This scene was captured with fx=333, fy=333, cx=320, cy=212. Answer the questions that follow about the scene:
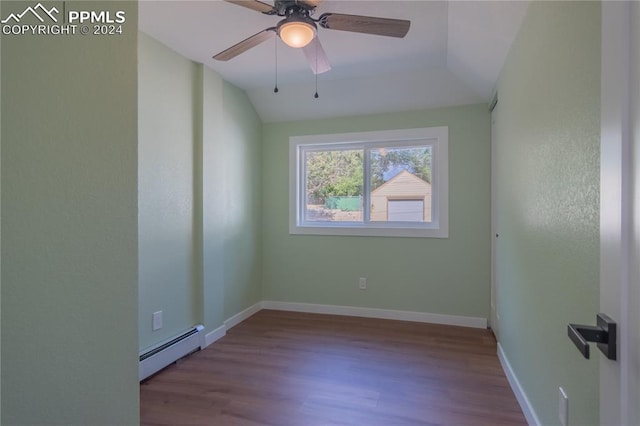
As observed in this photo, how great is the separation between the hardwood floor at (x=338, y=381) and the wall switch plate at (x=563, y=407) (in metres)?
0.57

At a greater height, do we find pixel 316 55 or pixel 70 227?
pixel 316 55

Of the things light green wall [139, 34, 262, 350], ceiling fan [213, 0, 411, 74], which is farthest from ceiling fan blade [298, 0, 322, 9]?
light green wall [139, 34, 262, 350]

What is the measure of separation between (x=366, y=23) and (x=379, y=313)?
111 inches

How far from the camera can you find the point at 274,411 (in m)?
1.96

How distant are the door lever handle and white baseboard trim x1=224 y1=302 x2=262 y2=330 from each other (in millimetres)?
3040

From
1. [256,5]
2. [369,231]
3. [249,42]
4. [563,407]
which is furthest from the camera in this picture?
[369,231]

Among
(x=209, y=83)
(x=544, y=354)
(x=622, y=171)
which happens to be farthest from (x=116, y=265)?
(x=209, y=83)

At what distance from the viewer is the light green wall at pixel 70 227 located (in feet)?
2.14

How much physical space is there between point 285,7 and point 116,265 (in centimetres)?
154

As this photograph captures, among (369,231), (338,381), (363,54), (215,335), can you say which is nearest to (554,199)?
(338,381)

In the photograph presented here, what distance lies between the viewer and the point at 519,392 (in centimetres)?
200

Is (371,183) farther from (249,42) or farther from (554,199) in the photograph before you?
(554,199)

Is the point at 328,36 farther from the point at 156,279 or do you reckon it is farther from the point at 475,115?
the point at 156,279

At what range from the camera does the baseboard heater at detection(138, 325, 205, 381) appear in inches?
91.2
